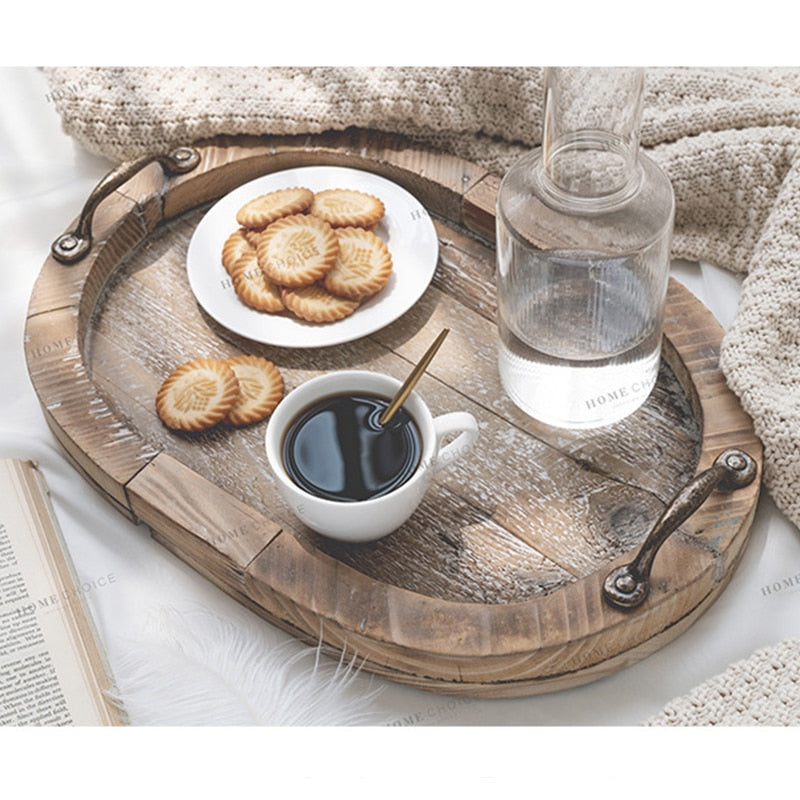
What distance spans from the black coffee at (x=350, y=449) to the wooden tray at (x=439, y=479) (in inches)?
2.2

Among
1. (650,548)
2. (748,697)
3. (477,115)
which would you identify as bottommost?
(748,697)

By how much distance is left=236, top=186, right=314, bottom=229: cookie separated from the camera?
109 centimetres

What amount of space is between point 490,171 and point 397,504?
0.41 meters

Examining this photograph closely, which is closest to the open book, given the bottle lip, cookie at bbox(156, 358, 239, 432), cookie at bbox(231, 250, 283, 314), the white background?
the white background

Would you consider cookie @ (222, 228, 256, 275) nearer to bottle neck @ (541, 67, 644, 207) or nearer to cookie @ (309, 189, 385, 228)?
cookie @ (309, 189, 385, 228)

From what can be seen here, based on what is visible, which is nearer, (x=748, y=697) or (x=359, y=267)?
(x=748, y=697)

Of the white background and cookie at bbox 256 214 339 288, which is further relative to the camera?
cookie at bbox 256 214 339 288

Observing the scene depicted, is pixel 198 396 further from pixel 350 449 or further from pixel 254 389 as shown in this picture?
pixel 350 449

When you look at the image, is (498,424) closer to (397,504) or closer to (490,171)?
(397,504)

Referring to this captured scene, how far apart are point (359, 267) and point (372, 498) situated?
0.85 ft

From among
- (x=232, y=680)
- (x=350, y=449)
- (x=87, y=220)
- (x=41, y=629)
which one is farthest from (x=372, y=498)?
(x=87, y=220)

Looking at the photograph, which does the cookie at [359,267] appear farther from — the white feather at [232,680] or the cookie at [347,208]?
the white feather at [232,680]

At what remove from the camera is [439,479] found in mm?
966

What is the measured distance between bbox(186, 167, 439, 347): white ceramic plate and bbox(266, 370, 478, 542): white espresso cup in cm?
12
